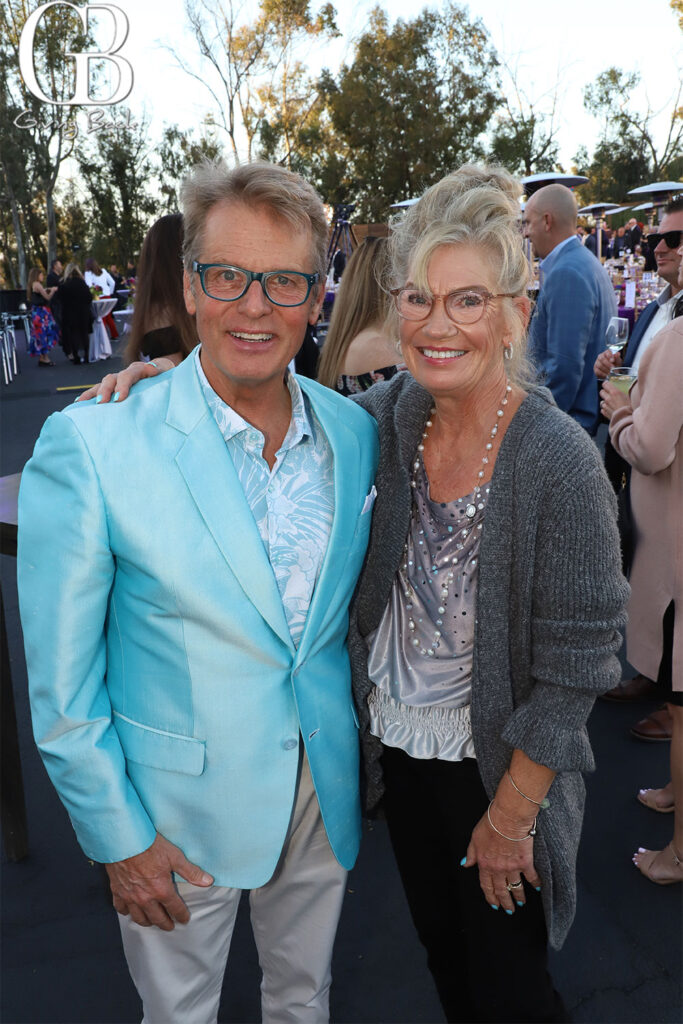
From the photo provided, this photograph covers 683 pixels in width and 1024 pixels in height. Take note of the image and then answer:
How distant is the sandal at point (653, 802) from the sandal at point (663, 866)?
32 centimetres

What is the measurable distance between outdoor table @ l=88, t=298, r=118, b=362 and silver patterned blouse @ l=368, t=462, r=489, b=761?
611 inches

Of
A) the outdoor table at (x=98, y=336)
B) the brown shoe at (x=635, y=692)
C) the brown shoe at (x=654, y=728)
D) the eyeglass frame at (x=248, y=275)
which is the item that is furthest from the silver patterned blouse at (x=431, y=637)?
the outdoor table at (x=98, y=336)

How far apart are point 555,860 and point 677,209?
300cm

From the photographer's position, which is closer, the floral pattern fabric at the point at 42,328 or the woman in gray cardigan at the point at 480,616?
the woman in gray cardigan at the point at 480,616

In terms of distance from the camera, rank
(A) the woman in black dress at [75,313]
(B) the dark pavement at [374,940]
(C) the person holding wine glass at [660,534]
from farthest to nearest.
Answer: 1. (A) the woman in black dress at [75,313]
2. (C) the person holding wine glass at [660,534]
3. (B) the dark pavement at [374,940]

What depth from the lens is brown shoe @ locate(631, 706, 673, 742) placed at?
347 centimetres

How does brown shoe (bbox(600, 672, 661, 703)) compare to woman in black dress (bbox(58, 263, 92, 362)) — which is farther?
woman in black dress (bbox(58, 263, 92, 362))

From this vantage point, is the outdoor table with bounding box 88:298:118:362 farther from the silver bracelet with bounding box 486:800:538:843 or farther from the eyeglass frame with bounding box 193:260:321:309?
the silver bracelet with bounding box 486:800:538:843

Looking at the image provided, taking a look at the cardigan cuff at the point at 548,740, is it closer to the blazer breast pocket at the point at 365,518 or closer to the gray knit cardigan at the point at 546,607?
the gray knit cardigan at the point at 546,607

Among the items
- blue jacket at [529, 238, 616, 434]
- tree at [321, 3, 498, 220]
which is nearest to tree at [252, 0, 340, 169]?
tree at [321, 3, 498, 220]

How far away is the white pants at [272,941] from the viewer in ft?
5.34

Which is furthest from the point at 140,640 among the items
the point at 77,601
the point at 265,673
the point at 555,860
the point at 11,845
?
the point at 11,845

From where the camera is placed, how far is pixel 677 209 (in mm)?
3449

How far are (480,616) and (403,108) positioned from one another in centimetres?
3220
